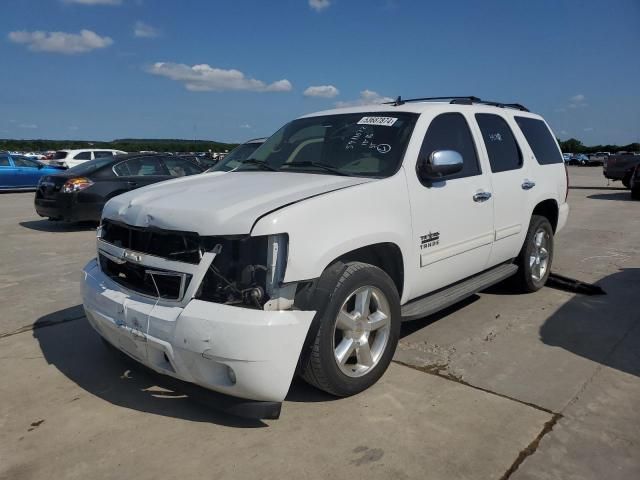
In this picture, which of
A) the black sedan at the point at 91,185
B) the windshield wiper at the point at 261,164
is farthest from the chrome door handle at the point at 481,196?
the black sedan at the point at 91,185

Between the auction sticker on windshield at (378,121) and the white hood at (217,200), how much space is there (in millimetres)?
730

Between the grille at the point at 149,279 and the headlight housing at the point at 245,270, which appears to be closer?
the headlight housing at the point at 245,270

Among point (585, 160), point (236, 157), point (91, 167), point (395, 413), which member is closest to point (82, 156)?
point (91, 167)

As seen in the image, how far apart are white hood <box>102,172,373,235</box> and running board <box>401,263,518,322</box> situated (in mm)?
996

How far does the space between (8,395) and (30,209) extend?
11968mm

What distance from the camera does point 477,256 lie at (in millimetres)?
4301

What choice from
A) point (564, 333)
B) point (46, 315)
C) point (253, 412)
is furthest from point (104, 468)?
point (564, 333)

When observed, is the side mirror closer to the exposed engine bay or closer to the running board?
the running board

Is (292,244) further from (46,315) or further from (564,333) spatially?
(46,315)

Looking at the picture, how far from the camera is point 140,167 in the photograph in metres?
10.4

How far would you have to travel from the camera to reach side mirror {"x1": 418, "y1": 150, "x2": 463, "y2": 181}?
3.54 meters

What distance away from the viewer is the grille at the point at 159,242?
2.81 meters

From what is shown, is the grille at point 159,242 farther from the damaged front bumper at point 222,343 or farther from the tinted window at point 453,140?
the tinted window at point 453,140

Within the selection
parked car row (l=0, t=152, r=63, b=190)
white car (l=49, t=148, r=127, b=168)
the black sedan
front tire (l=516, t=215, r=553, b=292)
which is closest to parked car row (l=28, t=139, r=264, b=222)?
the black sedan
